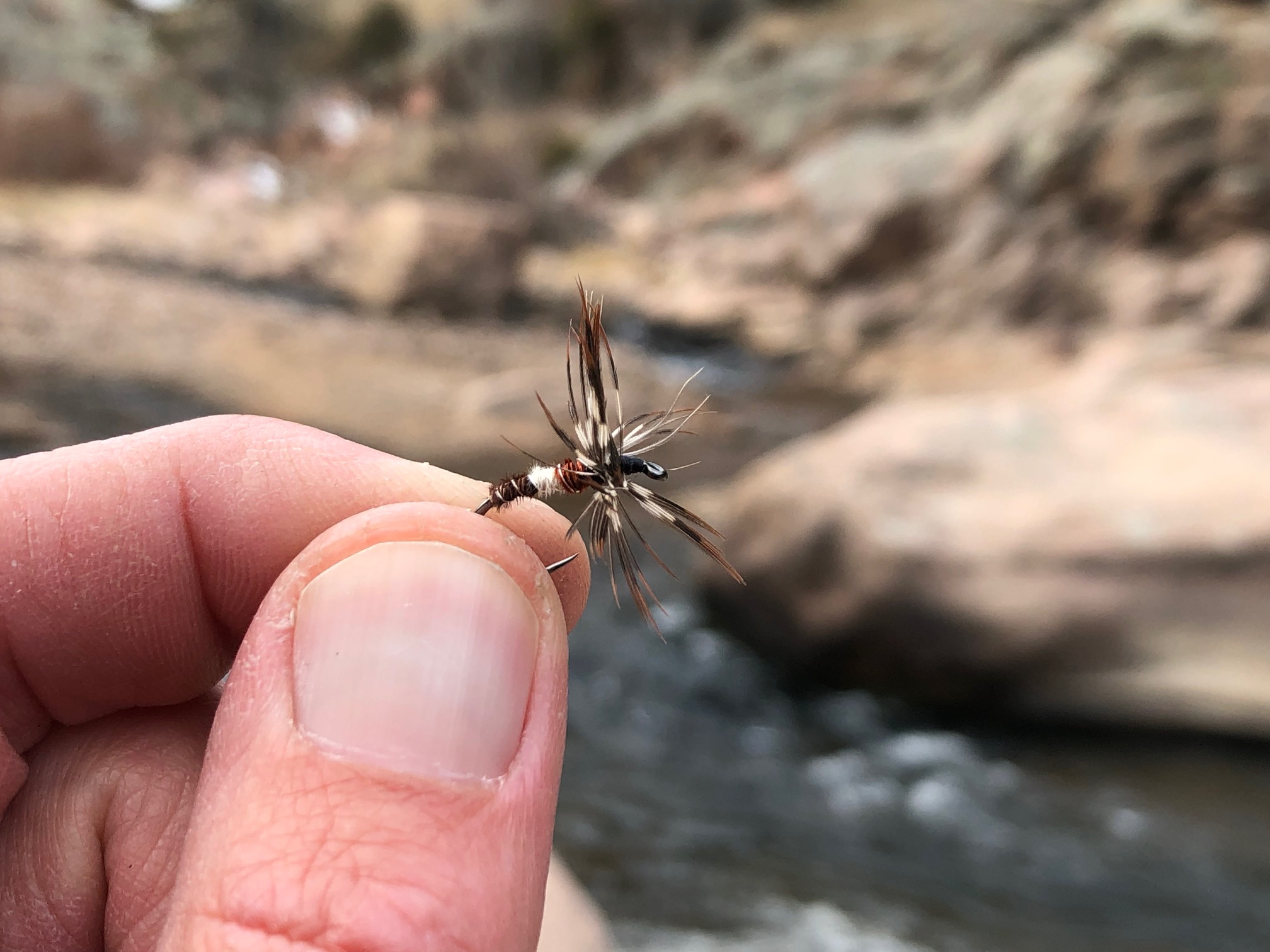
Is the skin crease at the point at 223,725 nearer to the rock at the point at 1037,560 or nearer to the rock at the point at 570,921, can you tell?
the rock at the point at 570,921

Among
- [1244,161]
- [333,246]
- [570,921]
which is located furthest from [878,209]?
[570,921]

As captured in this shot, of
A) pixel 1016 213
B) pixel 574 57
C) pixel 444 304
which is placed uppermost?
pixel 574 57

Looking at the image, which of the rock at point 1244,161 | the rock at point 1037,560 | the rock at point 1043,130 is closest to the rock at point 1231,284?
the rock at point 1244,161

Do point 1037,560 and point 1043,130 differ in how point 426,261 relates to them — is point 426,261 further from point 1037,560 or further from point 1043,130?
point 1043,130

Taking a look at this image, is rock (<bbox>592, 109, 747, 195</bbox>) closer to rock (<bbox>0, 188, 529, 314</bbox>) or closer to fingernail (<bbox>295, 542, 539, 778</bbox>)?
rock (<bbox>0, 188, 529, 314</bbox>)

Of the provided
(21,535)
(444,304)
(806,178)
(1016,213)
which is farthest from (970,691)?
(806,178)

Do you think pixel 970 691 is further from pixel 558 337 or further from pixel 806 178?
pixel 806 178
